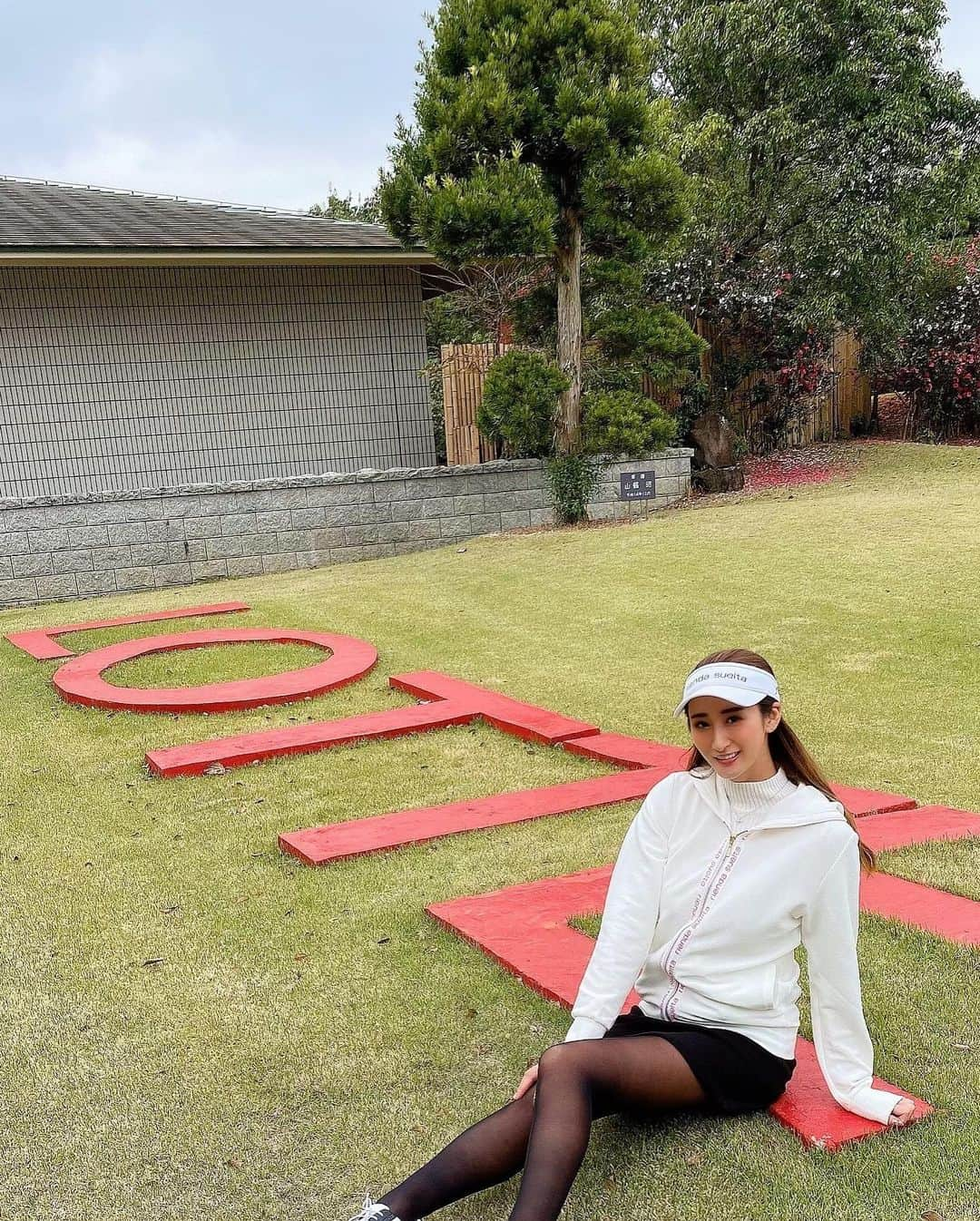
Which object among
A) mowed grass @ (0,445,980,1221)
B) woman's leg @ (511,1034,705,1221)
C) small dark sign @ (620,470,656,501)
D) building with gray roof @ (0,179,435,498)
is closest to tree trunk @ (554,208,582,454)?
small dark sign @ (620,470,656,501)

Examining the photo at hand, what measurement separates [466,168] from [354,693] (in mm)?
7695

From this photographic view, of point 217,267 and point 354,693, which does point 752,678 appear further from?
point 217,267

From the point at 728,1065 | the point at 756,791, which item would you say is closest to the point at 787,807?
the point at 756,791

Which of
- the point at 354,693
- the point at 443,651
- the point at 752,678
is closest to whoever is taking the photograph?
the point at 752,678

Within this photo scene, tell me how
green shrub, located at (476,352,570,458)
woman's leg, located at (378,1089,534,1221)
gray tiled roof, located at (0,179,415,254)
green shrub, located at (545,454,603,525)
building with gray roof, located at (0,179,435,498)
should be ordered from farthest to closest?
green shrub, located at (545,454,603,525) → green shrub, located at (476,352,570,458) → building with gray roof, located at (0,179,435,498) → gray tiled roof, located at (0,179,415,254) → woman's leg, located at (378,1089,534,1221)

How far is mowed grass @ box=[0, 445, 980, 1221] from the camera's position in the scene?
7.59 ft

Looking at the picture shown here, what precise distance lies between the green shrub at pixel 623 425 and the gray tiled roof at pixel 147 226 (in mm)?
3149

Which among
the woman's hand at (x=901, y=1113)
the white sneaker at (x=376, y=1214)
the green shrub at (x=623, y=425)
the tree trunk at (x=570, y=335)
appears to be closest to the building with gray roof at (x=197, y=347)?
the tree trunk at (x=570, y=335)

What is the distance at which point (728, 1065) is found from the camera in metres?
2.28

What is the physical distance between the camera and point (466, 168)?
477 inches

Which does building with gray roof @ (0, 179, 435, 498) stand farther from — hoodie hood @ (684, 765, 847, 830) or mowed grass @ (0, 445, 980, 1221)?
hoodie hood @ (684, 765, 847, 830)

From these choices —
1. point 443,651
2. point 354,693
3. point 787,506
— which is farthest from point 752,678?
point 787,506

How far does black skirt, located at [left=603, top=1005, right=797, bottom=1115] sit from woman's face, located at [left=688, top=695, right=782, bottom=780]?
0.55 metres

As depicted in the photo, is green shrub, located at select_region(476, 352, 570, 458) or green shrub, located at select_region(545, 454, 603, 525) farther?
green shrub, located at select_region(545, 454, 603, 525)
